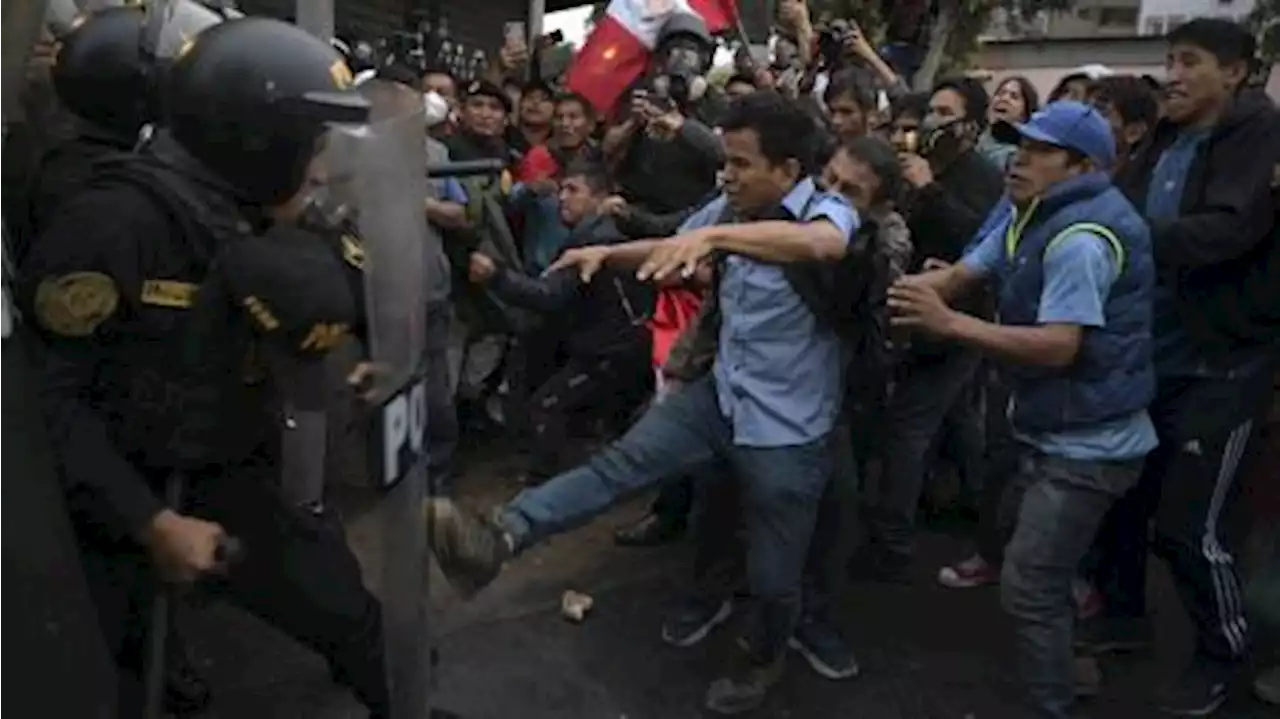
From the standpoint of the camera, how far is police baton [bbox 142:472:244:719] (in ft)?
8.18

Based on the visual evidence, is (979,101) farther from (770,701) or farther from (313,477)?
(313,477)

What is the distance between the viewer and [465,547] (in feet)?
10.1

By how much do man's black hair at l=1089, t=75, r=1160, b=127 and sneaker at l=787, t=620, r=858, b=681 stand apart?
2.21 metres

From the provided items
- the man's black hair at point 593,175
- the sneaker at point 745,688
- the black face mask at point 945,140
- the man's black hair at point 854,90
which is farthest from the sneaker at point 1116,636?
the man's black hair at point 593,175

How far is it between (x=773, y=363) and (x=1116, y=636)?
61.8 inches

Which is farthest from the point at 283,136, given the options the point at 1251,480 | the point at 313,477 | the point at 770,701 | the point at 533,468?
the point at 533,468

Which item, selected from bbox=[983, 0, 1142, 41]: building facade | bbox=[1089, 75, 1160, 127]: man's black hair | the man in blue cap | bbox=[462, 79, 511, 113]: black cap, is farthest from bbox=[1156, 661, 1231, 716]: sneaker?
bbox=[983, 0, 1142, 41]: building facade

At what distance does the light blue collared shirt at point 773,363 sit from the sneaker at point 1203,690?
133cm

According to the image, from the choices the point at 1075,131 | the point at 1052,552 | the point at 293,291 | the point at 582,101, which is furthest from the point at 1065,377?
the point at 582,101

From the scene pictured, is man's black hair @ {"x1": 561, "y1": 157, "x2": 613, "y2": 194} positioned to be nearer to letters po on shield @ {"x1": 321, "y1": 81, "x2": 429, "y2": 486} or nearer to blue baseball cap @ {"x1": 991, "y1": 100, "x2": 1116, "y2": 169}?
blue baseball cap @ {"x1": 991, "y1": 100, "x2": 1116, "y2": 169}

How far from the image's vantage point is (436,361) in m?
3.73

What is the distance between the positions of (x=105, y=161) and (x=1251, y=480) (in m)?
3.41

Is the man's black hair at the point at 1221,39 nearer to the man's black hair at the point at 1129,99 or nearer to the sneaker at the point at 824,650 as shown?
the man's black hair at the point at 1129,99

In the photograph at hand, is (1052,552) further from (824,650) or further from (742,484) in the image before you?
(824,650)
